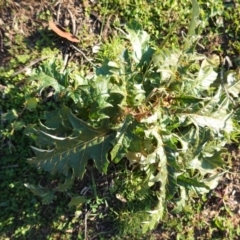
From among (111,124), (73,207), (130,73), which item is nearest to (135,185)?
(73,207)

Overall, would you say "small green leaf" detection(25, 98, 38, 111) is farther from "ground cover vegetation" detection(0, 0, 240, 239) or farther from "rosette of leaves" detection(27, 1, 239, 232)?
"rosette of leaves" detection(27, 1, 239, 232)

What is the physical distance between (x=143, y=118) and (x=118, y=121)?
0.51 feet

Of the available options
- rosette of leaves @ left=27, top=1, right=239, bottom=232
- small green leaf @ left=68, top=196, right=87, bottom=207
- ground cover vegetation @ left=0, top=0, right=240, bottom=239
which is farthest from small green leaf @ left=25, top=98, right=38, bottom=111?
small green leaf @ left=68, top=196, right=87, bottom=207

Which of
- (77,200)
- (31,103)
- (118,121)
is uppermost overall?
(118,121)

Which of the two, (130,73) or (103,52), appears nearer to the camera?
(130,73)

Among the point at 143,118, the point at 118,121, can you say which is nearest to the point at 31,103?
the point at 118,121

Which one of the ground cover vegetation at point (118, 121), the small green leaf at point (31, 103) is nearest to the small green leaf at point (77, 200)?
the ground cover vegetation at point (118, 121)

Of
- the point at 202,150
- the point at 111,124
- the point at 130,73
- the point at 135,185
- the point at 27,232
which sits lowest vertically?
the point at 27,232

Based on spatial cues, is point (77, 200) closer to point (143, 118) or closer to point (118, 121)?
point (118, 121)

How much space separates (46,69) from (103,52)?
559 millimetres

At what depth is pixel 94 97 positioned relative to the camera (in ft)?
9.33

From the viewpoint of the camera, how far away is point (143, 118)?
2.94 meters

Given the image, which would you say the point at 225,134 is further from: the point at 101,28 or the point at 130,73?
the point at 101,28

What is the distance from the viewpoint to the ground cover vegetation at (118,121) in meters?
2.92
